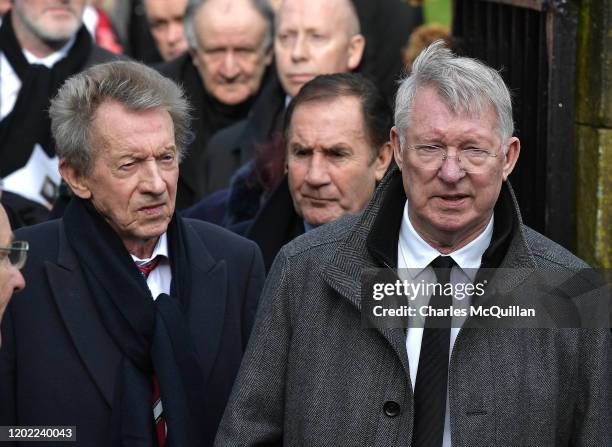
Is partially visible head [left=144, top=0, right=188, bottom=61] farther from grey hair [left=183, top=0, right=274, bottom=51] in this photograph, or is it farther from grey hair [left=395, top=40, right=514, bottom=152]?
grey hair [left=395, top=40, right=514, bottom=152]

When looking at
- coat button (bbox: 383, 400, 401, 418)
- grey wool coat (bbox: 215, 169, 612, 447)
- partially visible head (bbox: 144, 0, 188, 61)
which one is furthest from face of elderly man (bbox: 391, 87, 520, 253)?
partially visible head (bbox: 144, 0, 188, 61)

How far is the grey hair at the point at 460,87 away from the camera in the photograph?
327 cm

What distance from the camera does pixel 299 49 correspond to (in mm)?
5793

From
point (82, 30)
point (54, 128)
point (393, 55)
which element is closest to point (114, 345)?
point (54, 128)

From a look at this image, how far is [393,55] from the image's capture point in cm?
803

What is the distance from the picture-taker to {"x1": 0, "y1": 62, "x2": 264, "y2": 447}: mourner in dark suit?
Result: 11.9ft

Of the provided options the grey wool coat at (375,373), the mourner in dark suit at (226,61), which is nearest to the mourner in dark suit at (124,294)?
the grey wool coat at (375,373)

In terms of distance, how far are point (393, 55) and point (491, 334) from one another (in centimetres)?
498

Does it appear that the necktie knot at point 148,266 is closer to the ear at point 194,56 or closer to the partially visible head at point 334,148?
the partially visible head at point 334,148

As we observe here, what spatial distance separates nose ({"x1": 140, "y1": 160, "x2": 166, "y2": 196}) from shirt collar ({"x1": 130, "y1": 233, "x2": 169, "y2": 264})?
184 mm

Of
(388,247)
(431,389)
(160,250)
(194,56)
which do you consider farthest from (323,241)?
(194,56)

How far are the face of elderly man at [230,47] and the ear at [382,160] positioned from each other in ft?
6.74

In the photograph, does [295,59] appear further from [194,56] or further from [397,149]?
[397,149]

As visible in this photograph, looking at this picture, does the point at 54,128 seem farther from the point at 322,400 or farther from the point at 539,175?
the point at 539,175
